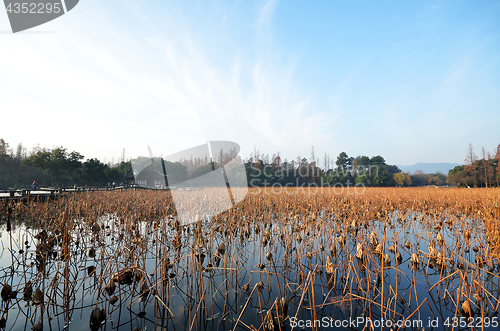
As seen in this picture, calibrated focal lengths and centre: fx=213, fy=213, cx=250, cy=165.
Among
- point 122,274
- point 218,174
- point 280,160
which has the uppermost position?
point 280,160

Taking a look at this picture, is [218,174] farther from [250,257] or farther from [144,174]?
[250,257]

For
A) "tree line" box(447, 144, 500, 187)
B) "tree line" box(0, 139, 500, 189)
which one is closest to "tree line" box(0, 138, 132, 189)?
"tree line" box(0, 139, 500, 189)

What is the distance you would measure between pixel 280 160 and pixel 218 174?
19.8 m

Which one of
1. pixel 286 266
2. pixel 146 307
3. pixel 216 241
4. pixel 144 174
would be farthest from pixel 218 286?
pixel 144 174

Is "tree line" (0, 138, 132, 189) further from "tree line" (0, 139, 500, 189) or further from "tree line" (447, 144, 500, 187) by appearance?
"tree line" (447, 144, 500, 187)

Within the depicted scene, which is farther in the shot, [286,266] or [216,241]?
[216,241]

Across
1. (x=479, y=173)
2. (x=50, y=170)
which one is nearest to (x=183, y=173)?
(x=50, y=170)

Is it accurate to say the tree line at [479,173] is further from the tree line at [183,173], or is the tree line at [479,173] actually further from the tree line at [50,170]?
the tree line at [50,170]

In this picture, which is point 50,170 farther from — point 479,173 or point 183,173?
point 479,173

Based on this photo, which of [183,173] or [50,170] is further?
[183,173]

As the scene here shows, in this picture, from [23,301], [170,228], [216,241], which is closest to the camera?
[23,301]

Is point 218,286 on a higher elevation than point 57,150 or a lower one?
lower

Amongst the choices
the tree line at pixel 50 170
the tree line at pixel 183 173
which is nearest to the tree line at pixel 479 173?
the tree line at pixel 183 173

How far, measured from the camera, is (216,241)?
484cm
